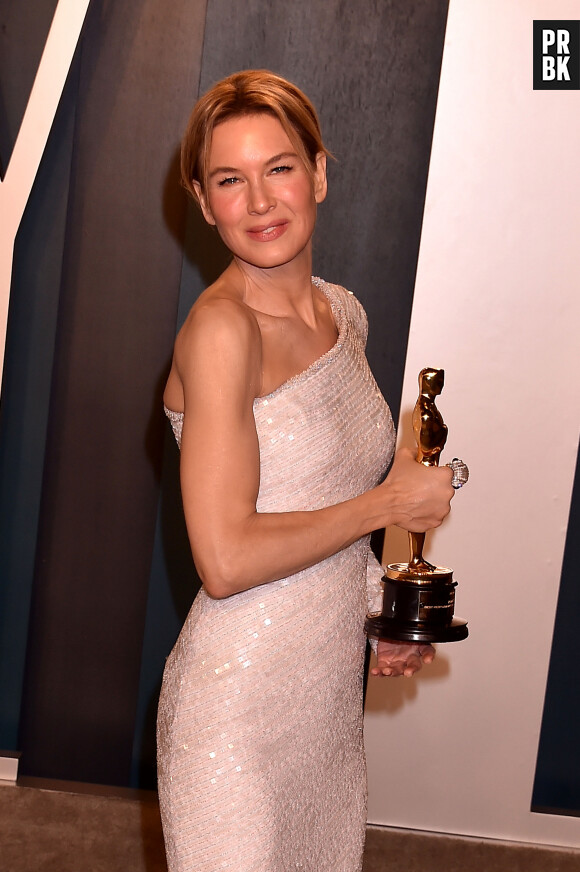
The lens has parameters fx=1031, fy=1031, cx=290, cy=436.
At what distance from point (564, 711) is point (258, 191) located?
269 cm

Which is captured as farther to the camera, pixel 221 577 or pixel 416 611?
pixel 416 611

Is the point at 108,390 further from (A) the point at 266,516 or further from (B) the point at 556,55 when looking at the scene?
(A) the point at 266,516

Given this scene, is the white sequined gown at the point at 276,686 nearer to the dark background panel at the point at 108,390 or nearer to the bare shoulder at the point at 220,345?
the bare shoulder at the point at 220,345

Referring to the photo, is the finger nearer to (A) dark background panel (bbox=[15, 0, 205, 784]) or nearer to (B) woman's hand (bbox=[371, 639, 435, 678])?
(B) woman's hand (bbox=[371, 639, 435, 678])

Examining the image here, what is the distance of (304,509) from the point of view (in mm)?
1869

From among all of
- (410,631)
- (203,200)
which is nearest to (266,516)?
(410,631)

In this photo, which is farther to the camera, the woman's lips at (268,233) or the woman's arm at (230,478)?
the woman's lips at (268,233)

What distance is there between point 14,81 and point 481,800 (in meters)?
3.05

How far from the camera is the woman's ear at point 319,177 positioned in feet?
6.75

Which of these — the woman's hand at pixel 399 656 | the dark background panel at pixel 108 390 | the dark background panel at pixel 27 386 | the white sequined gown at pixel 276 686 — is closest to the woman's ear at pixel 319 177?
the white sequined gown at pixel 276 686

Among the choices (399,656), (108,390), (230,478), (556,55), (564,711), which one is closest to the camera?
(230,478)

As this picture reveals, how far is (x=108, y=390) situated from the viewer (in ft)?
12.1

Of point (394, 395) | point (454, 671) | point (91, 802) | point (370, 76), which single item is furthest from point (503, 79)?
point (91, 802)

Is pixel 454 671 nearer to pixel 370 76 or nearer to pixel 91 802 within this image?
pixel 91 802
